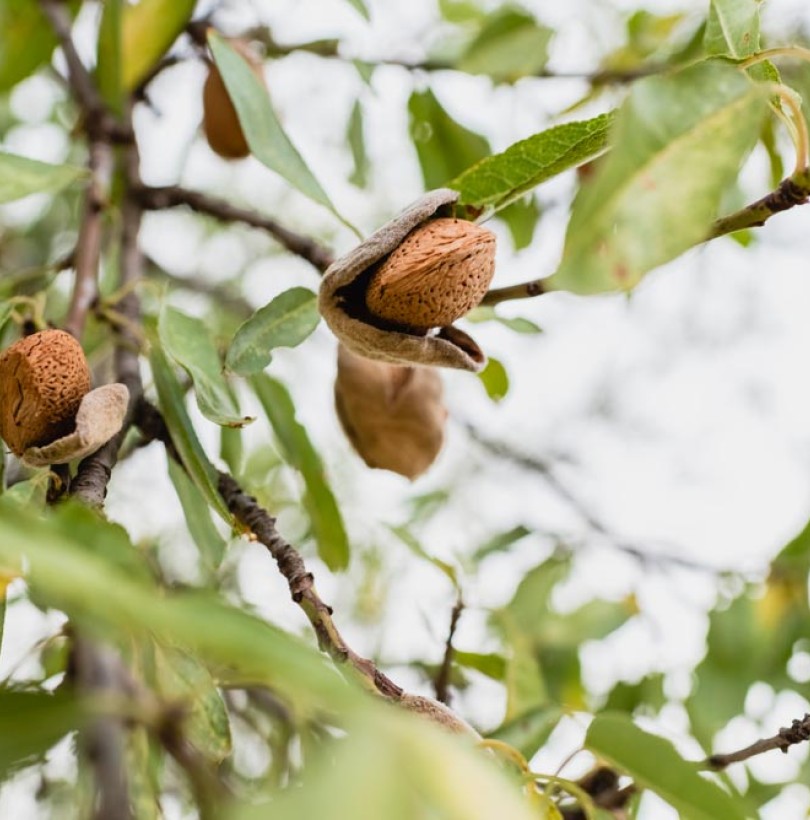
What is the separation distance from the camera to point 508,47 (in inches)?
54.0

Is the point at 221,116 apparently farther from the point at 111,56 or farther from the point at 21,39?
the point at 21,39

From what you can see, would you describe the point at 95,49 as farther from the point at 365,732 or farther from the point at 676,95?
the point at 365,732

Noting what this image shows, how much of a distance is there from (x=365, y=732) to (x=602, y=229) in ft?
0.85

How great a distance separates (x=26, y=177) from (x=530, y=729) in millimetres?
624

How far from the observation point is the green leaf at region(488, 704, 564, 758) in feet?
2.98

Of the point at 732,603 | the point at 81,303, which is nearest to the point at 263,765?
the point at 732,603

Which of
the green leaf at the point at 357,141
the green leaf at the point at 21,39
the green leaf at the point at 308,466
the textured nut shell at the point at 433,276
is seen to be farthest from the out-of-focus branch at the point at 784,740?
the green leaf at the point at 21,39

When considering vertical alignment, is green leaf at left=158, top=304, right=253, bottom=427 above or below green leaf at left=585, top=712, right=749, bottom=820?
above

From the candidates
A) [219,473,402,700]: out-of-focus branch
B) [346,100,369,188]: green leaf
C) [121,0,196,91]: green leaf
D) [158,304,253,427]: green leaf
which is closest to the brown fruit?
[121,0,196,91]: green leaf

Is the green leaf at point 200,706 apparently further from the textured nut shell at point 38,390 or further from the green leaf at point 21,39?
the green leaf at point 21,39

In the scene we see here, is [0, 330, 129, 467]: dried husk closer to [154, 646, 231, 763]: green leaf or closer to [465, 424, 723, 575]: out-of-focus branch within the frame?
[154, 646, 231, 763]: green leaf

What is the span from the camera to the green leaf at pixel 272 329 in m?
0.77

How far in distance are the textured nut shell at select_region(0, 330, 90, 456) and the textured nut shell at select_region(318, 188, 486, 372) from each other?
17 cm

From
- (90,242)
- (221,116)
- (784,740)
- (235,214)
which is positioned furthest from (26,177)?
(784,740)
